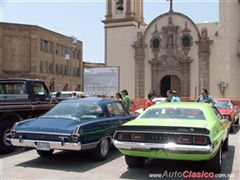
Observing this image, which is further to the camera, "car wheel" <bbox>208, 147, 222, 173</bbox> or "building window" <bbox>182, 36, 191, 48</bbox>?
"building window" <bbox>182, 36, 191, 48</bbox>

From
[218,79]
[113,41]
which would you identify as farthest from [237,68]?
[113,41]

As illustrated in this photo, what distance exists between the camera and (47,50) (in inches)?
2250

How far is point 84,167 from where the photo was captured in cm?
809

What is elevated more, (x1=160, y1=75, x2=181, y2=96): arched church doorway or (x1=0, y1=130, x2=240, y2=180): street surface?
(x1=160, y1=75, x2=181, y2=96): arched church doorway

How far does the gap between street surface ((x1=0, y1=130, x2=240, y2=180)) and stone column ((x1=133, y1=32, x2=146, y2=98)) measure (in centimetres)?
2714

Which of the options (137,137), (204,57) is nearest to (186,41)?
(204,57)

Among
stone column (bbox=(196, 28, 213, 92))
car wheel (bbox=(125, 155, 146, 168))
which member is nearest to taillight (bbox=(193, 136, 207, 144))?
car wheel (bbox=(125, 155, 146, 168))

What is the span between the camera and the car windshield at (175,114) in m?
7.86

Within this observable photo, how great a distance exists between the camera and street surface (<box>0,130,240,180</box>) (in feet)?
24.1

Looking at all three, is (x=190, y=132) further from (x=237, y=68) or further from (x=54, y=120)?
(x=237, y=68)

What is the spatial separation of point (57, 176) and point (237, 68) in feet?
97.9

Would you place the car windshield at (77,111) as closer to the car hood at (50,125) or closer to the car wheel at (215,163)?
the car hood at (50,125)

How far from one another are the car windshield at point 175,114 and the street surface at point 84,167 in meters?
1.03

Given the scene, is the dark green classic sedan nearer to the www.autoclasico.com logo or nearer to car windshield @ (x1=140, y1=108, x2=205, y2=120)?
car windshield @ (x1=140, y1=108, x2=205, y2=120)
